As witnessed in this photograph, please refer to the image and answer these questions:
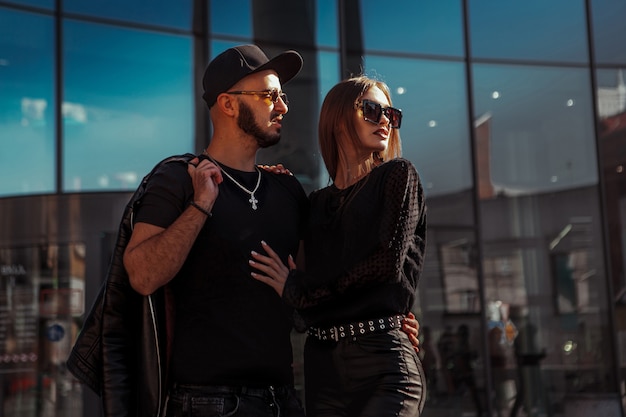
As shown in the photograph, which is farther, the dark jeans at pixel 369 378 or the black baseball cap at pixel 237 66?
the black baseball cap at pixel 237 66

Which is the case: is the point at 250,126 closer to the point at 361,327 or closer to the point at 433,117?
the point at 361,327

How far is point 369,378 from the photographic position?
295 centimetres

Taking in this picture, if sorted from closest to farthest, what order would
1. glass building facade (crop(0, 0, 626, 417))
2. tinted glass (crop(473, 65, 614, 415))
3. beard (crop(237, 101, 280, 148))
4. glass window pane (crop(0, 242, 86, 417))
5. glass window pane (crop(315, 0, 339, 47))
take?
beard (crop(237, 101, 280, 148))
glass window pane (crop(0, 242, 86, 417))
glass building facade (crop(0, 0, 626, 417))
glass window pane (crop(315, 0, 339, 47))
tinted glass (crop(473, 65, 614, 415))

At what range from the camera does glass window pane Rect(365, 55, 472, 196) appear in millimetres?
10086

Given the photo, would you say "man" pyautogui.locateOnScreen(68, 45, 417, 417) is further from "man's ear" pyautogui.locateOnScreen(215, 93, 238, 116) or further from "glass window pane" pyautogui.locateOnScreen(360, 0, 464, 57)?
"glass window pane" pyautogui.locateOnScreen(360, 0, 464, 57)

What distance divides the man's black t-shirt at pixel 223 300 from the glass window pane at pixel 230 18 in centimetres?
672

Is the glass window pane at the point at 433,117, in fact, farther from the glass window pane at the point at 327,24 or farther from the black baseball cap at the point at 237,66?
the black baseball cap at the point at 237,66

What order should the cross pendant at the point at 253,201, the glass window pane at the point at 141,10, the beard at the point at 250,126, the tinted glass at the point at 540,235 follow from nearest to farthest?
the cross pendant at the point at 253,201, the beard at the point at 250,126, the glass window pane at the point at 141,10, the tinted glass at the point at 540,235

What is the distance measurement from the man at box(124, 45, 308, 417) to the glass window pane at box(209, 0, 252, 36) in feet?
21.6

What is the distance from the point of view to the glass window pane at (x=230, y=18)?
9711mm

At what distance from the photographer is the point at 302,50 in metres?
9.79

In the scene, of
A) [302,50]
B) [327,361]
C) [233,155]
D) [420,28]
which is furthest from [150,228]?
[420,28]

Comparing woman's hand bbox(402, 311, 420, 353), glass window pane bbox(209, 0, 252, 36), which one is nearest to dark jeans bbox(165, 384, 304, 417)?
woman's hand bbox(402, 311, 420, 353)

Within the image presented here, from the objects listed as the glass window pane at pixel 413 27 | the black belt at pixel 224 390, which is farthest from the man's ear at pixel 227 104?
the glass window pane at pixel 413 27
